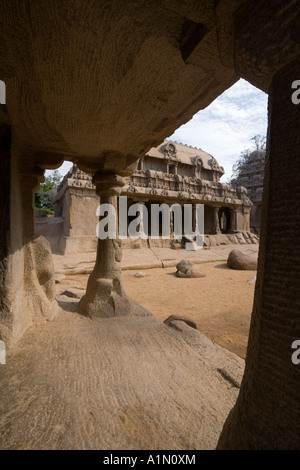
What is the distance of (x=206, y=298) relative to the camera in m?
5.67

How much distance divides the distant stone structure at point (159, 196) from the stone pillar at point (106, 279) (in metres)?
5.99

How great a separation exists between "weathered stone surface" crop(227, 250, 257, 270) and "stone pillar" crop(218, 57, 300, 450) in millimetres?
8903

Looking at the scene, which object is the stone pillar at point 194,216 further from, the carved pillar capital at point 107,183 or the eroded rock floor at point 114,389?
the eroded rock floor at point 114,389

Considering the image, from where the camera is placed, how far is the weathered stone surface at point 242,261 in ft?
30.1

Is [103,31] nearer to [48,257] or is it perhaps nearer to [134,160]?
[134,160]

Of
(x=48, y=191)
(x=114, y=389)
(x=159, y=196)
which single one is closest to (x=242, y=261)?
(x=159, y=196)

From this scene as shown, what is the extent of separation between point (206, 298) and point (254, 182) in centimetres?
2078

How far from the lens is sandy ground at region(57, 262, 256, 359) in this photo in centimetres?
378

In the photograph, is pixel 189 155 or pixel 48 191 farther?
pixel 48 191

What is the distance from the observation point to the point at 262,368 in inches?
36.5

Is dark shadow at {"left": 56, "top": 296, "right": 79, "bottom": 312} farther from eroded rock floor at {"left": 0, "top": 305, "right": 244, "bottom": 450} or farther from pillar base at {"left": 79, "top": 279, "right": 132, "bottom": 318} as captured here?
eroded rock floor at {"left": 0, "top": 305, "right": 244, "bottom": 450}

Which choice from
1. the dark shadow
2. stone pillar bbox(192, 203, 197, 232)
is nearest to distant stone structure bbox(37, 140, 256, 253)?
stone pillar bbox(192, 203, 197, 232)

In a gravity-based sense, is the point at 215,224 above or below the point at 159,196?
below

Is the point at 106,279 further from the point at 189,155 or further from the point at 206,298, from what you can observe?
the point at 189,155
